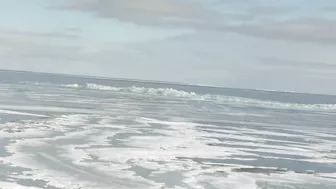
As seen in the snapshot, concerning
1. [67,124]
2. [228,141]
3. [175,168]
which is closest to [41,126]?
[67,124]

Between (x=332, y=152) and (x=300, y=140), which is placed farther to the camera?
(x=300, y=140)

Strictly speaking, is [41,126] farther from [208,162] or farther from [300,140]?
[300,140]

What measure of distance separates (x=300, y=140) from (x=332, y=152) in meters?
3.05

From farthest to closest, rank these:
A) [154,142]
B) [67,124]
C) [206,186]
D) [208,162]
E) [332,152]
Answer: [67,124] < [332,152] < [154,142] < [208,162] < [206,186]

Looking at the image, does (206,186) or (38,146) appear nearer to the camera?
(206,186)

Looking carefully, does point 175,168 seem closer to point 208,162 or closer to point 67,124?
point 208,162

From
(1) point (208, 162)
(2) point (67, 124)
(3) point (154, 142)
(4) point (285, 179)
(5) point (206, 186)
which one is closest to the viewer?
(5) point (206, 186)

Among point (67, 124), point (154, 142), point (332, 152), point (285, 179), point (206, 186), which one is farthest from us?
point (67, 124)

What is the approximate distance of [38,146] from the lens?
13.3 meters

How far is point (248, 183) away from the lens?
10.6 metres

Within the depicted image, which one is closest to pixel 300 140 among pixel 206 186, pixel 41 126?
pixel 41 126

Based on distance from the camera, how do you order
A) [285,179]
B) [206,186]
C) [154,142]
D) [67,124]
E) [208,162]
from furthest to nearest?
1. [67,124]
2. [154,142]
3. [208,162]
4. [285,179]
5. [206,186]

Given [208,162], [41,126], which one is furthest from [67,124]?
[208,162]

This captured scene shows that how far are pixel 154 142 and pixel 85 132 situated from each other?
259 centimetres
